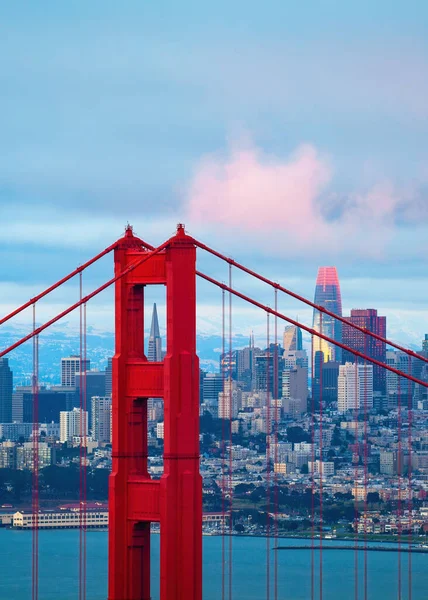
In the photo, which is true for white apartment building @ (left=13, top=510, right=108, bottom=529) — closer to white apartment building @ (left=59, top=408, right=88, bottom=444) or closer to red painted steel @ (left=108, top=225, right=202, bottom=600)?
white apartment building @ (left=59, top=408, right=88, bottom=444)

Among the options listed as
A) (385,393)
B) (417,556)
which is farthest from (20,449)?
(417,556)

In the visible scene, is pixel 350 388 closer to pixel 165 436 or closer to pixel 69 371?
pixel 69 371

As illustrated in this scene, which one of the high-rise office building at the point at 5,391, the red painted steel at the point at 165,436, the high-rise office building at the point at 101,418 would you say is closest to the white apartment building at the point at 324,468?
the high-rise office building at the point at 101,418

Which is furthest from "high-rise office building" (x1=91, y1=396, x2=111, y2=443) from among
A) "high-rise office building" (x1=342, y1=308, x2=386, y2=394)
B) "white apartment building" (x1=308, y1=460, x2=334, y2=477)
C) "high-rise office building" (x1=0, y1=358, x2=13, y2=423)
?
"high-rise office building" (x1=342, y1=308, x2=386, y2=394)

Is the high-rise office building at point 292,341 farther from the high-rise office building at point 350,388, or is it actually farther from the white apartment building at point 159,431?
the white apartment building at point 159,431

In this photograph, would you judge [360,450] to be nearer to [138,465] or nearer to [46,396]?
[46,396]

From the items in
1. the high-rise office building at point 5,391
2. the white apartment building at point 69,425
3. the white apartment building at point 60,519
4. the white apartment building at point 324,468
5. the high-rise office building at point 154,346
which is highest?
the high-rise office building at point 154,346

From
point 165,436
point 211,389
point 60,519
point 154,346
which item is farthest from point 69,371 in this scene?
point 165,436
